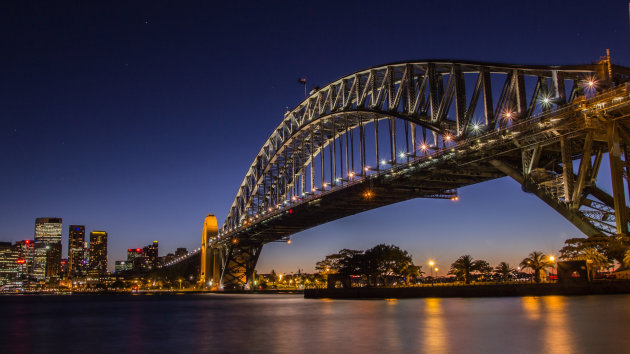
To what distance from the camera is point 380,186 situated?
60031mm

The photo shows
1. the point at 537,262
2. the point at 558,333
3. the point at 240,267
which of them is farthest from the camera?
the point at 240,267

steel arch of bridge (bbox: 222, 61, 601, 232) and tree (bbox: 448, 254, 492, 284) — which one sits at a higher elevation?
steel arch of bridge (bbox: 222, 61, 601, 232)

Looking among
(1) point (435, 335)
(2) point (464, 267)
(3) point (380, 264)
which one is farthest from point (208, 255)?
(1) point (435, 335)

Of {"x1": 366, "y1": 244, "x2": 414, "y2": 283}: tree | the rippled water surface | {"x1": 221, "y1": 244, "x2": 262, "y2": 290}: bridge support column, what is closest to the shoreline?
the rippled water surface

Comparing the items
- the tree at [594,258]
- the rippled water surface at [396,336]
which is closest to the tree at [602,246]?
the tree at [594,258]

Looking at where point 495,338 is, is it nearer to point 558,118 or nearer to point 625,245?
point 625,245

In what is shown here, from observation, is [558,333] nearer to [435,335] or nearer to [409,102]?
[435,335]

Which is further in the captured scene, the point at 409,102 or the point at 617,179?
the point at 409,102

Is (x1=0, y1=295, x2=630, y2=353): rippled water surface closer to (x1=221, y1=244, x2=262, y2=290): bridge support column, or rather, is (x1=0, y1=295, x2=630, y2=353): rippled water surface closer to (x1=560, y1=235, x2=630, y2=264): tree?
(x1=560, y1=235, x2=630, y2=264): tree

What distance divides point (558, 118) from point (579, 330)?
70.8 feet

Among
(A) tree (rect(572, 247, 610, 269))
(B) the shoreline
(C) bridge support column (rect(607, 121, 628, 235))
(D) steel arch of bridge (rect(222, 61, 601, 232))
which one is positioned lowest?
(B) the shoreline

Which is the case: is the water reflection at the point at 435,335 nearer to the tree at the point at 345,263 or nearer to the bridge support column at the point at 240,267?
the tree at the point at 345,263

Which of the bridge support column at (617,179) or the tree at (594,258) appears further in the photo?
the tree at (594,258)

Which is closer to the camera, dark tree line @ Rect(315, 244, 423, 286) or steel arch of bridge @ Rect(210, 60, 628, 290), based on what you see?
steel arch of bridge @ Rect(210, 60, 628, 290)
